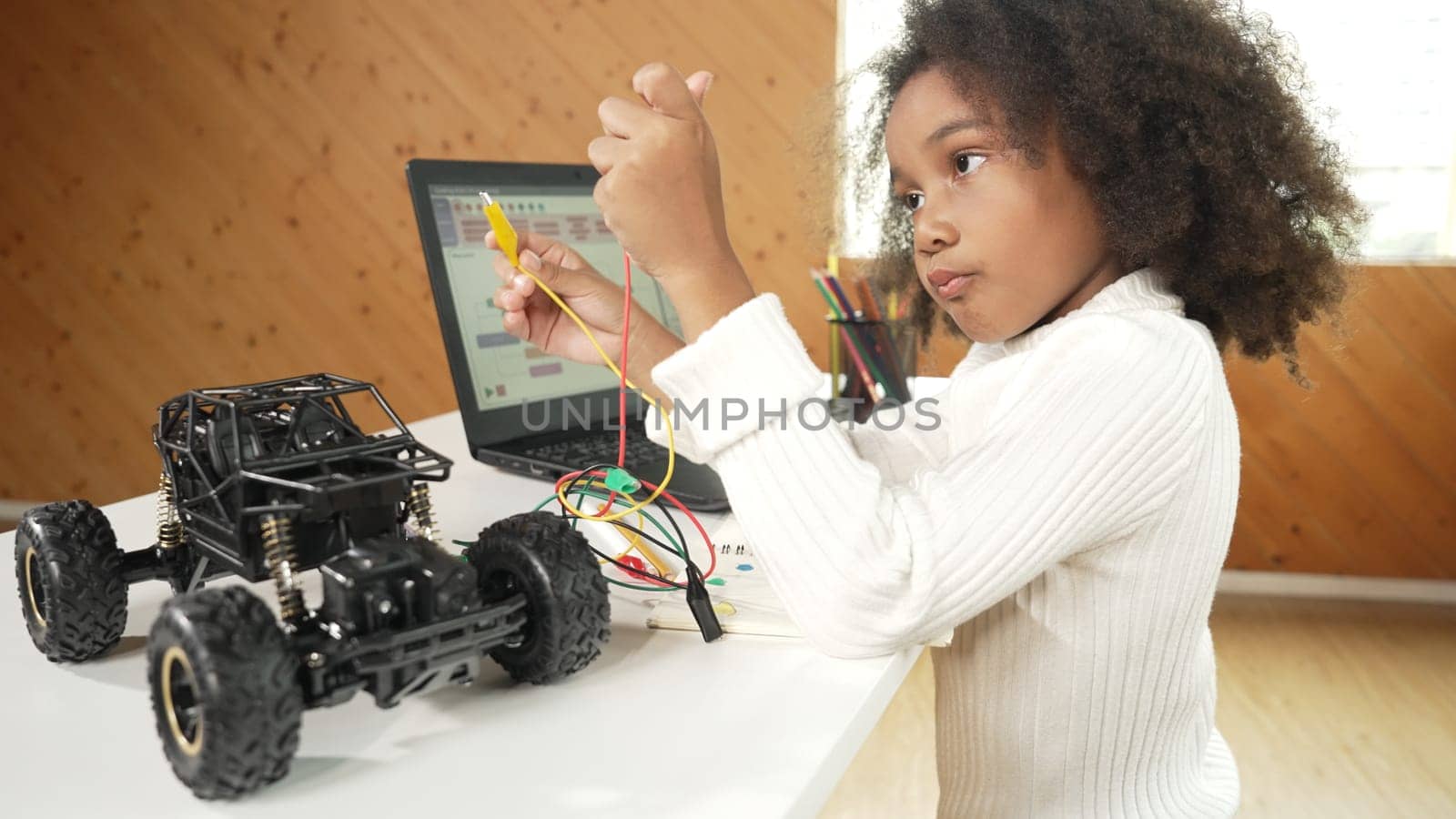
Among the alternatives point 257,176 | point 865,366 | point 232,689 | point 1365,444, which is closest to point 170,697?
point 232,689

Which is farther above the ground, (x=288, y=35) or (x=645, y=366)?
(x=288, y=35)

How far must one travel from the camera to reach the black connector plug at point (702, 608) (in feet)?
2.14

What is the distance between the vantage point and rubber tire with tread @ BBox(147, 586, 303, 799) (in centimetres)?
44

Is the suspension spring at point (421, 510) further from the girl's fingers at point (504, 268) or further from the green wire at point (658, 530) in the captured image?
the girl's fingers at point (504, 268)

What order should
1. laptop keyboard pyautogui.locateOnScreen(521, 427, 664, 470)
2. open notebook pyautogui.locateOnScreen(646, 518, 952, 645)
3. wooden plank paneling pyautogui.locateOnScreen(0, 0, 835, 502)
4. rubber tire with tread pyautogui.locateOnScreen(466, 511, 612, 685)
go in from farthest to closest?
wooden plank paneling pyautogui.locateOnScreen(0, 0, 835, 502), laptop keyboard pyautogui.locateOnScreen(521, 427, 664, 470), open notebook pyautogui.locateOnScreen(646, 518, 952, 645), rubber tire with tread pyautogui.locateOnScreen(466, 511, 612, 685)

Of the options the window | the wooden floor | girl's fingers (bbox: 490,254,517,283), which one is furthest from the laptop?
the window

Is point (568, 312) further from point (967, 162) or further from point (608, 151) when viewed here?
point (967, 162)

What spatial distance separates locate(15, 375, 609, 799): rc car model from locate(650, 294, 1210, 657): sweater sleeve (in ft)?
0.37

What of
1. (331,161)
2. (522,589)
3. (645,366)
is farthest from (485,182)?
(331,161)

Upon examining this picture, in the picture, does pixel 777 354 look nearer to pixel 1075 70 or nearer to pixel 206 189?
pixel 1075 70

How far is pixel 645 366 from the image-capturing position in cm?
81

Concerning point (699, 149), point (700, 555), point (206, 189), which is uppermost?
point (206, 189)

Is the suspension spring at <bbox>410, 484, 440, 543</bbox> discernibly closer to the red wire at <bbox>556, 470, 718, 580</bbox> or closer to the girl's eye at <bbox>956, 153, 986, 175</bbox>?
the red wire at <bbox>556, 470, 718, 580</bbox>

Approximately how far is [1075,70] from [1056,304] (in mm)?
174
